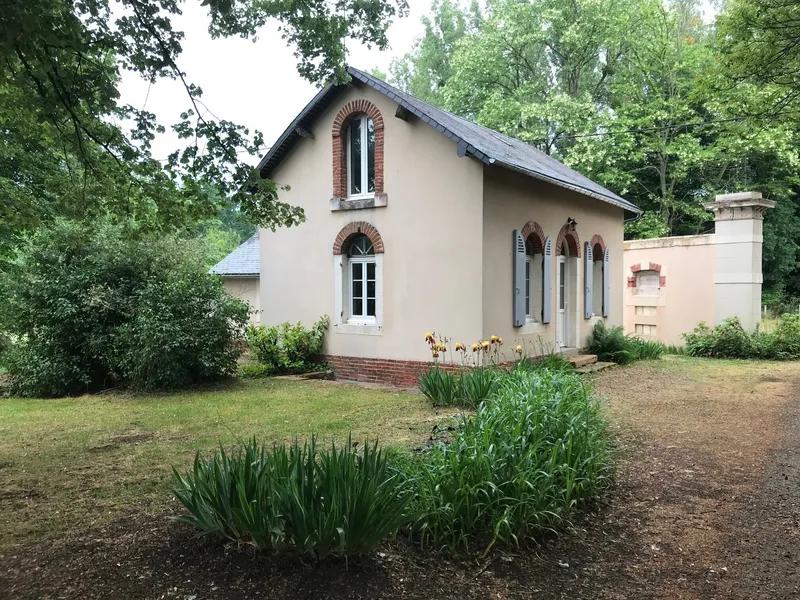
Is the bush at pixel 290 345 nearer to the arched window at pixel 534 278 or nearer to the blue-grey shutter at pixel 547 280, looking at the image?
the arched window at pixel 534 278

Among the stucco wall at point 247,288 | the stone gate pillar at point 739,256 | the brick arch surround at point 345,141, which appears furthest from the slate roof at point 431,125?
the stucco wall at point 247,288

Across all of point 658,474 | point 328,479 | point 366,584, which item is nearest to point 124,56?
point 328,479

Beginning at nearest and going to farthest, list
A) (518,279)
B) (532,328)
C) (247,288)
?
(518,279) → (532,328) → (247,288)

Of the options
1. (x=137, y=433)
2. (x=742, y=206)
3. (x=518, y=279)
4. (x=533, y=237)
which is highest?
(x=742, y=206)

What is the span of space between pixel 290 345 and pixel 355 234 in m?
2.63

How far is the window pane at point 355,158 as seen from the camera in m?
11.9

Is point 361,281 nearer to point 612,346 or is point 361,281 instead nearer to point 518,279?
point 518,279

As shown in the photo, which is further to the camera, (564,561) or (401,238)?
(401,238)

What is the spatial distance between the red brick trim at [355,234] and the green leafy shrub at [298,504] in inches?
321

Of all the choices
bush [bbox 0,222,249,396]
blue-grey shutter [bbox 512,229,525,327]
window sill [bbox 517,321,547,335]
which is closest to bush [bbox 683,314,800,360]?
window sill [bbox 517,321,547,335]

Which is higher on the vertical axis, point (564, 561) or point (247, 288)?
point (247, 288)

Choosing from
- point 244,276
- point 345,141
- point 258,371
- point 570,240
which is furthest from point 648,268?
point 244,276

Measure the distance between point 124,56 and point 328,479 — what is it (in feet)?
15.6

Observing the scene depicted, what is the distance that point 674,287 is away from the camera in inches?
667
